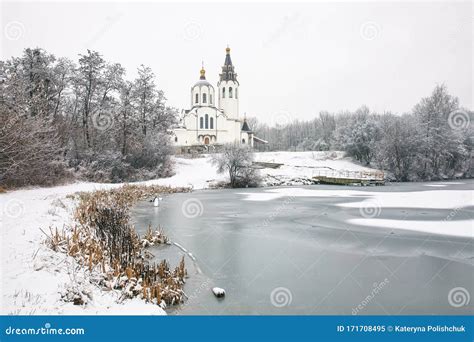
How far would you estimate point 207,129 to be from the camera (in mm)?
67562

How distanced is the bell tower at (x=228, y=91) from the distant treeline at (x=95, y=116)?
28.6 m

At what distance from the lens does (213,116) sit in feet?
223

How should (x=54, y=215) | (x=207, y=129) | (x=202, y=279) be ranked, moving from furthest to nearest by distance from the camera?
(x=207, y=129), (x=54, y=215), (x=202, y=279)

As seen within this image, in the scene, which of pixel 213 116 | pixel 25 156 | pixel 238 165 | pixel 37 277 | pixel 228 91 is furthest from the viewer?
pixel 228 91

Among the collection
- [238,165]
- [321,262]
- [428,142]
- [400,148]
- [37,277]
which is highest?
[428,142]

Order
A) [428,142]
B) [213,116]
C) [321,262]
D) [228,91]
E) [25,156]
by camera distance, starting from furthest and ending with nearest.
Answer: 1. [228,91]
2. [213,116]
3. [428,142]
4. [25,156]
5. [321,262]

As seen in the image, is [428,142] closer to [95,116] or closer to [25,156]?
[95,116]

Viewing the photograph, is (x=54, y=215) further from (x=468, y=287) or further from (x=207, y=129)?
(x=207, y=129)

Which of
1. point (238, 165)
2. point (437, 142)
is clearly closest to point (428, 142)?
point (437, 142)

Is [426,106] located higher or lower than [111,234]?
higher

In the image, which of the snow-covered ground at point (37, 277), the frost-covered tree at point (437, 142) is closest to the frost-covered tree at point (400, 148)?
the frost-covered tree at point (437, 142)

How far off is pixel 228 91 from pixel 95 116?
134ft

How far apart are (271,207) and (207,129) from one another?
4816 centimetres

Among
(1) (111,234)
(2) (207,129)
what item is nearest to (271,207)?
(1) (111,234)
